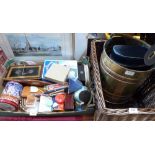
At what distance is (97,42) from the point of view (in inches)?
41.0

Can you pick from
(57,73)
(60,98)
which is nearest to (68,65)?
(57,73)

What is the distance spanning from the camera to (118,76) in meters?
0.82

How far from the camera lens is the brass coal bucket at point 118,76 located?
Answer: 799 mm

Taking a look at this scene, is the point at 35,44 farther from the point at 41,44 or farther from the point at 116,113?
the point at 116,113

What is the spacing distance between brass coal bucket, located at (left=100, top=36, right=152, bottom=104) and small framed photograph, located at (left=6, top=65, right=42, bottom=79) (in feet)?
1.19

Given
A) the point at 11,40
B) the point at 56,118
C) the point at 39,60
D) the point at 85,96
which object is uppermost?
the point at 11,40

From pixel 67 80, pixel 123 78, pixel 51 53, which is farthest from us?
pixel 51 53

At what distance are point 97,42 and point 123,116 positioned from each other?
0.41 m

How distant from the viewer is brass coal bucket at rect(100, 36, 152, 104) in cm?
80

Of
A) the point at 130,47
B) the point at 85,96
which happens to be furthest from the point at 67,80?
the point at 130,47

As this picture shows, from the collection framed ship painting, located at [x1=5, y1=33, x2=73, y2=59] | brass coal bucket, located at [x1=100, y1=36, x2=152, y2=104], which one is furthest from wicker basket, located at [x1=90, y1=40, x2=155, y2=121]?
framed ship painting, located at [x1=5, y1=33, x2=73, y2=59]

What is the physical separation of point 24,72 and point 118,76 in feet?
1.71

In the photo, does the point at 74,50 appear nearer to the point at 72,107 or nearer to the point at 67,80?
the point at 67,80

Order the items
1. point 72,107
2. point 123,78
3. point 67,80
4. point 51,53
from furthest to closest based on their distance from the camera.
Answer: point 51,53, point 67,80, point 72,107, point 123,78
